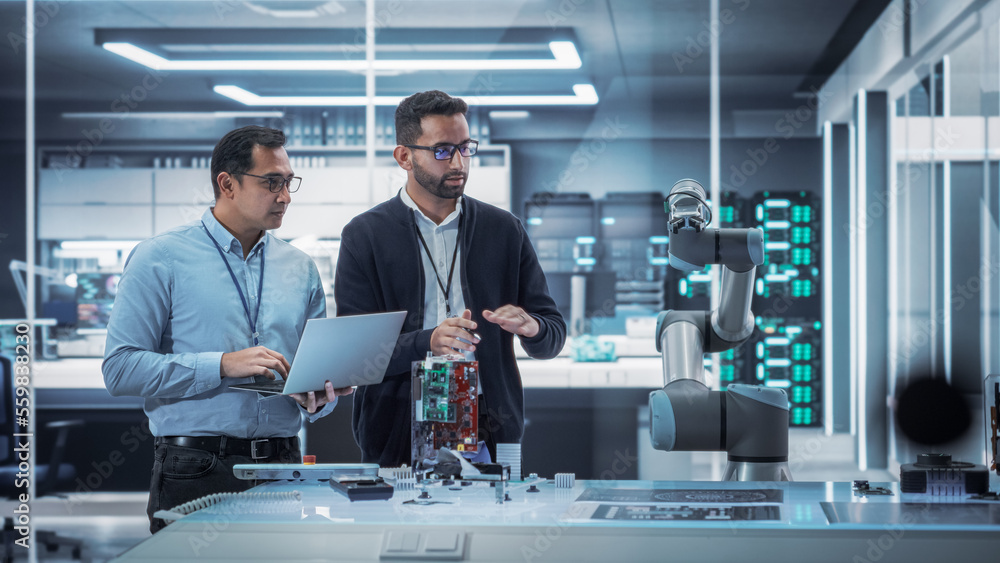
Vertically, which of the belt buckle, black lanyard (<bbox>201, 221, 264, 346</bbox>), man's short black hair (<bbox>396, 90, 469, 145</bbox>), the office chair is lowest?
the office chair

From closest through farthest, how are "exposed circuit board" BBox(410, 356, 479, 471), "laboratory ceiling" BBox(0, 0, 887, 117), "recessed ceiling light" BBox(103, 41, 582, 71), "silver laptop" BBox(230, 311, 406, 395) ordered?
"silver laptop" BBox(230, 311, 406, 395)
"exposed circuit board" BBox(410, 356, 479, 471)
"laboratory ceiling" BBox(0, 0, 887, 117)
"recessed ceiling light" BBox(103, 41, 582, 71)

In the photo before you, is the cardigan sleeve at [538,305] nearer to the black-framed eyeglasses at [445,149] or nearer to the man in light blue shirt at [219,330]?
the black-framed eyeglasses at [445,149]

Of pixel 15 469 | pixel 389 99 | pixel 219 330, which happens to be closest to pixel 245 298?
pixel 219 330

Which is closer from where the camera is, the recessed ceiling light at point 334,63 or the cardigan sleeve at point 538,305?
the cardigan sleeve at point 538,305

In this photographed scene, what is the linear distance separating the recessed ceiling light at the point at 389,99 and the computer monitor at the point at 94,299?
4.20 ft

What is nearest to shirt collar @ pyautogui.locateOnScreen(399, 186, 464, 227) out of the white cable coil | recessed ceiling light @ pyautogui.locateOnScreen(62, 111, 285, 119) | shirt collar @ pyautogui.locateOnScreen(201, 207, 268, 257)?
shirt collar @ pyautogui.locateOnScreen(201, 207, 268, 257)

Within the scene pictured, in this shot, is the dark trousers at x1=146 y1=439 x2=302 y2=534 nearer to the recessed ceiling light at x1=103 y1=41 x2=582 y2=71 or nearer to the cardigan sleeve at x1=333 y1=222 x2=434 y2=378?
the cardigan sleeve at x1=333 y1=222 x2=434 y2=378

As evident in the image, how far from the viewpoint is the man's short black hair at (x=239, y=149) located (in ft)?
7.35

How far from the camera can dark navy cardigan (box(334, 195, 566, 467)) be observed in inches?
87.8

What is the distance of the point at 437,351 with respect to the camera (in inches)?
76.2

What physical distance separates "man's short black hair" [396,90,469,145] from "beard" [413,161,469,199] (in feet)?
0.26

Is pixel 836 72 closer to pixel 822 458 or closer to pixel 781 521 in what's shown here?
pixel 822 458

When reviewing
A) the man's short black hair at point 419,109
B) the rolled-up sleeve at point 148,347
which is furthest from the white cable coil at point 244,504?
the man's short black hair at point 419,109

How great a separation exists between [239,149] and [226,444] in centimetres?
75
